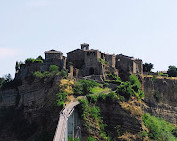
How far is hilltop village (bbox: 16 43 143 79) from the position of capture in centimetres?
6512

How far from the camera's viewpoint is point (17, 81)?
67.6 m

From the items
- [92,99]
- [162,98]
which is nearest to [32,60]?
[92,99]

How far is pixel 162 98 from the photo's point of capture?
7031 centimetres

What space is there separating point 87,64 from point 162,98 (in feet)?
61.4

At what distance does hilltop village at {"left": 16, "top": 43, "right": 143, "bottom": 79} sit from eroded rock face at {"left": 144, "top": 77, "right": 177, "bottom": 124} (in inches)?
168

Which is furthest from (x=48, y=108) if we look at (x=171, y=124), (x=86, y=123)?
(x=171, y=124)

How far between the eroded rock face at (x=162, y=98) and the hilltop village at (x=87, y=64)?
4.26m

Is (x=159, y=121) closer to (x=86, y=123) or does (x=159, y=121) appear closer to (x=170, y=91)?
(x=170, y=91)

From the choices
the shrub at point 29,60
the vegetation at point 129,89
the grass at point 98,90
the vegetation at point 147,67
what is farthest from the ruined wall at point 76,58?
the vegetation at point 147,67

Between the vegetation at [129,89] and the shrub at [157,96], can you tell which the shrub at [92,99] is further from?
the shrub at [157,96]

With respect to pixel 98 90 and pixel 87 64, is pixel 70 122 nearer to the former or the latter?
pixel 98 90

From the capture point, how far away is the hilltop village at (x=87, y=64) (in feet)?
214

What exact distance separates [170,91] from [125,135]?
83.9 ft

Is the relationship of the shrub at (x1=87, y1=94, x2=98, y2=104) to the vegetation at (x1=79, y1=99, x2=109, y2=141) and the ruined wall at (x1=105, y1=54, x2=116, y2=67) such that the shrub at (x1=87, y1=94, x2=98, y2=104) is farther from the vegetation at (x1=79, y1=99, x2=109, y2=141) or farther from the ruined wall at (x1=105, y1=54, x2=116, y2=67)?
the ruined wall at (x1=105, y1=54, x2=116, y2=67)
